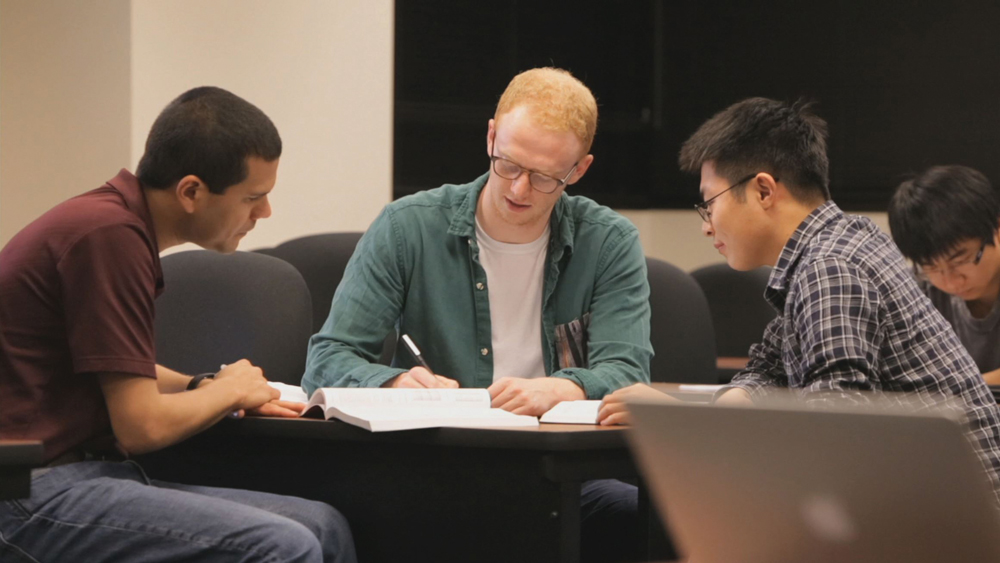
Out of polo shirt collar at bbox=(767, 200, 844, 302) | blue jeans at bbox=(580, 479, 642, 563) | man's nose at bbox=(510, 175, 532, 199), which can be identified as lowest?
blue jeans at bbox=(580, 479, 642, 563)

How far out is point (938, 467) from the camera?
0.84 meters

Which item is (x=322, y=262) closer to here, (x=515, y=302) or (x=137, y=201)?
(x=515, y=302)

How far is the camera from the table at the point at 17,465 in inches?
56.3

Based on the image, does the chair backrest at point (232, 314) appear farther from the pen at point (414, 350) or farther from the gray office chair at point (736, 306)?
the gray office chair at point (736, 306)

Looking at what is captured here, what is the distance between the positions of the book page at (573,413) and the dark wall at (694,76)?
10.5 feet

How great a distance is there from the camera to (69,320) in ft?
5.47

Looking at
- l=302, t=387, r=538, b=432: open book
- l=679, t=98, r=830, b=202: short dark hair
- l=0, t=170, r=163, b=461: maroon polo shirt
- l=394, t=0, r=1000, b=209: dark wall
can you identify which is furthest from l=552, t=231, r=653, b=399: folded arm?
l=394, t=0, r=1000, b=209: dark wall

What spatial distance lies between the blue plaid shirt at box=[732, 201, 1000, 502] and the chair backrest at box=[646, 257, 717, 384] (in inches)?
54.1

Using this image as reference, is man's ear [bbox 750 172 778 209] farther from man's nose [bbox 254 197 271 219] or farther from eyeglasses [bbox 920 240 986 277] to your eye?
eyeglasses [bbox 920 240 986 277]

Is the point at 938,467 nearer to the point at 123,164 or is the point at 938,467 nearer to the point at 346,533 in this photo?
the point at 346,533

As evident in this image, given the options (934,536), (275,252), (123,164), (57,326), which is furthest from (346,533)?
(123,164)

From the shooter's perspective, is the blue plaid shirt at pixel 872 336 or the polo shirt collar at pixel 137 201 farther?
the polo shirt collar at pixel 137 201

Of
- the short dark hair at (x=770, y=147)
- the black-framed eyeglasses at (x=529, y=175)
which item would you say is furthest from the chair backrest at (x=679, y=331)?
the short dark hair at (x=770, y=147)

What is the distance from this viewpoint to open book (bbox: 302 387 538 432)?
168 cm
